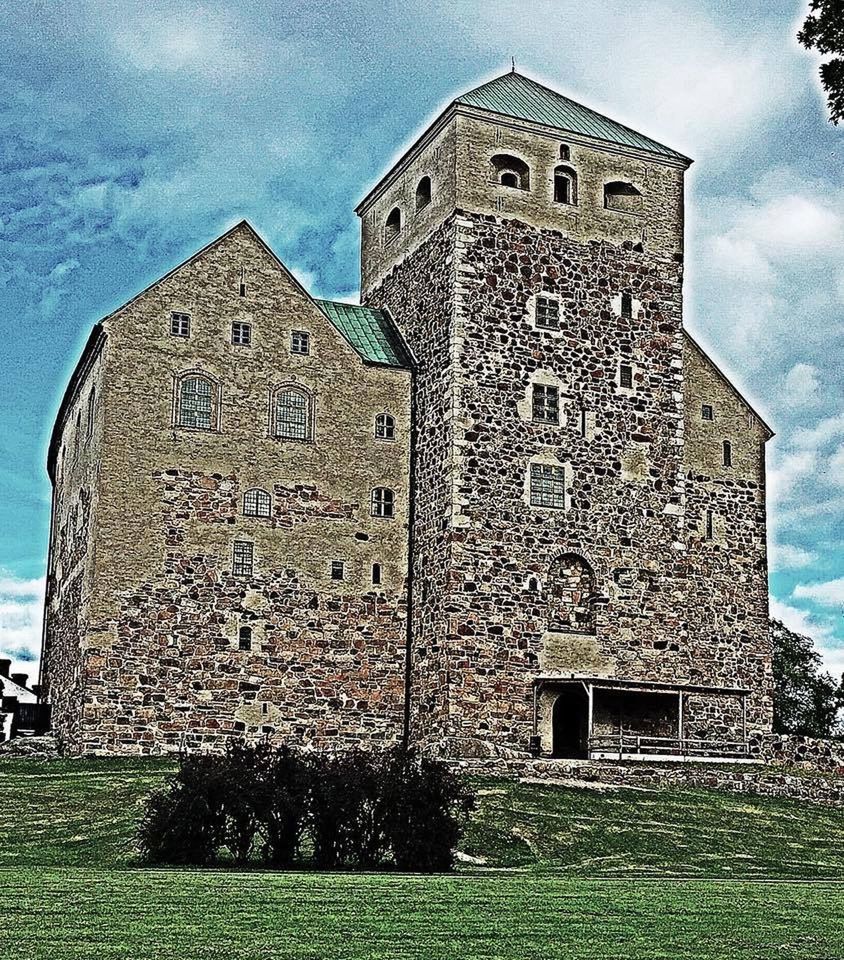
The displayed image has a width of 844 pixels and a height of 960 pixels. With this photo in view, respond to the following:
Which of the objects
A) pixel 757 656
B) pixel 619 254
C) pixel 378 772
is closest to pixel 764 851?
pixel 378 772

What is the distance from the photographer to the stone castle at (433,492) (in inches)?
1761

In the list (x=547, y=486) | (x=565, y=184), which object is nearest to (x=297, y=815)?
(x=547, y=486)

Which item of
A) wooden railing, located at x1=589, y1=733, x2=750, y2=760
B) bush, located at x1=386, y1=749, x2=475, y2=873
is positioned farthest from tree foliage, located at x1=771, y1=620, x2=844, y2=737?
bush, located at x1=386, y1=749, x2=475, y2=873

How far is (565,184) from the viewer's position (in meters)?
50.7

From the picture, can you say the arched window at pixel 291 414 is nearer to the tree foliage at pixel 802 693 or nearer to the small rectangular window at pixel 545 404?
the small rectangular window at pixel 545 404

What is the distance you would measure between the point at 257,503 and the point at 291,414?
11.0 ft

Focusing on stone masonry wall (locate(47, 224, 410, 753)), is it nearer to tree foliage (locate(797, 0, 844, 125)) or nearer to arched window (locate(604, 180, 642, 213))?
arched window (locate(604, 180, 642, 213))

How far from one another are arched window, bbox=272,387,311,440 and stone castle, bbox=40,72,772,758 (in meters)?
0.12

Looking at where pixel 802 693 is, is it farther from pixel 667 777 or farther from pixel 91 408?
pixel 91 408

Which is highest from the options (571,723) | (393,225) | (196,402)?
(393,225)

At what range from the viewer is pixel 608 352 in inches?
1962

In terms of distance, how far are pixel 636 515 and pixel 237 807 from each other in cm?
2824

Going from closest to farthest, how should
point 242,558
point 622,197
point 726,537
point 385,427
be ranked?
point 242,558 < point 385,427 < point 622,197 < point 726,537

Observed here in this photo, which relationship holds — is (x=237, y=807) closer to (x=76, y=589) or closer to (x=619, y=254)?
(x=76, y=589)
